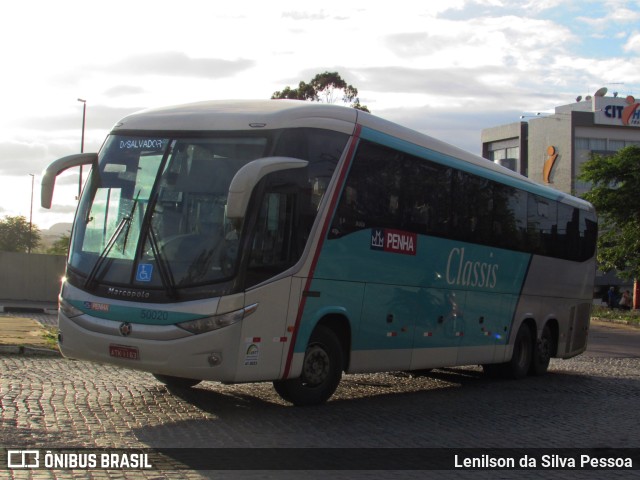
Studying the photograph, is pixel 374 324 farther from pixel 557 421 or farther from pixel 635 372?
pixel 635 372

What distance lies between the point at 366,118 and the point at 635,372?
9.68 m

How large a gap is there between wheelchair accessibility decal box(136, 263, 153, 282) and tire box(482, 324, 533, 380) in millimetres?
8784

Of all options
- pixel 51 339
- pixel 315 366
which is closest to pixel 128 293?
pixel 315 366

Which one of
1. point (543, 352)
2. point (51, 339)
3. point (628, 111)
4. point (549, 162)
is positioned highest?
point (628, 111)

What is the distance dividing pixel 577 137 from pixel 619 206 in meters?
31.0

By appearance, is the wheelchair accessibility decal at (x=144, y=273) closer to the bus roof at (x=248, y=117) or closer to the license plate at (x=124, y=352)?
the license plate at (x=124, y=352)

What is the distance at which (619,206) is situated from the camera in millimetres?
42312

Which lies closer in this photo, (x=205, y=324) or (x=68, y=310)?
(x=205, y=324)

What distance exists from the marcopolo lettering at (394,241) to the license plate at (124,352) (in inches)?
144

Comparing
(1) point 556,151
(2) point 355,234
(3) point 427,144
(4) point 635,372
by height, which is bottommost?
(4) point 635,372

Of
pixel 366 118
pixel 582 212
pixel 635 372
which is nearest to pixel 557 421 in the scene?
pixel 366 118

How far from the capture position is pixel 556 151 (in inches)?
2854

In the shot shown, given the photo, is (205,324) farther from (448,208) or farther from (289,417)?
(448,208)

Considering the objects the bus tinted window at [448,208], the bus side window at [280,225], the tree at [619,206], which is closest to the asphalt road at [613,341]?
the tree at [619,206]
